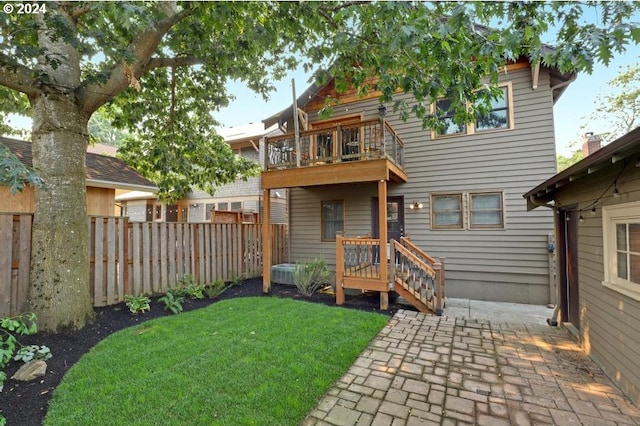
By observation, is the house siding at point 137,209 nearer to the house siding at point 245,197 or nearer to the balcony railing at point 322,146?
the house siding at point 245,197

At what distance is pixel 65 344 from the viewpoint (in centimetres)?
382

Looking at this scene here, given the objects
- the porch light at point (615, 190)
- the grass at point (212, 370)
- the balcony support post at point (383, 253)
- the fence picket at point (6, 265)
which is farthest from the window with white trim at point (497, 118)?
the fence picket at point (6, 265)

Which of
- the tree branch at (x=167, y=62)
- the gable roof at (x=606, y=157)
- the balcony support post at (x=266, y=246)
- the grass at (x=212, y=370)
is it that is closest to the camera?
the gable roof at (x=606, y=157)

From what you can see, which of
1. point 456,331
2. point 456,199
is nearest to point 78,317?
point 456,331

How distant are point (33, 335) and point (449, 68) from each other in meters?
6.49

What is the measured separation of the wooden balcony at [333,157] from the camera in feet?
20.6

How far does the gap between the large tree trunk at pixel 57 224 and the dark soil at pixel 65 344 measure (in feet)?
0.91

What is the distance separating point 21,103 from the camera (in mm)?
7004

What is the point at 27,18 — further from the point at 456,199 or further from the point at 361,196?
the point at 456,199

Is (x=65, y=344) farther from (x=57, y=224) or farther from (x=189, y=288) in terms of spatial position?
(x=189, y=288)

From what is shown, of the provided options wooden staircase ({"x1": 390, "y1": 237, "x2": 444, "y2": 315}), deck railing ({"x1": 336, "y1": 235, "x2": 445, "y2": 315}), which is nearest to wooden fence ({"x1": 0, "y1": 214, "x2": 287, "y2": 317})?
deck railing ({"x1": 336, "y1": 235, "x2": 445, "y2": 315})

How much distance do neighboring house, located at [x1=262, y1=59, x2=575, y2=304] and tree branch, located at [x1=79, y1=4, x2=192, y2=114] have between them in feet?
10.3

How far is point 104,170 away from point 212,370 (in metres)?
6.91

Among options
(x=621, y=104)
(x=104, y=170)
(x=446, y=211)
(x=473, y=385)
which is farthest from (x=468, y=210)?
(x=621, y=104)
